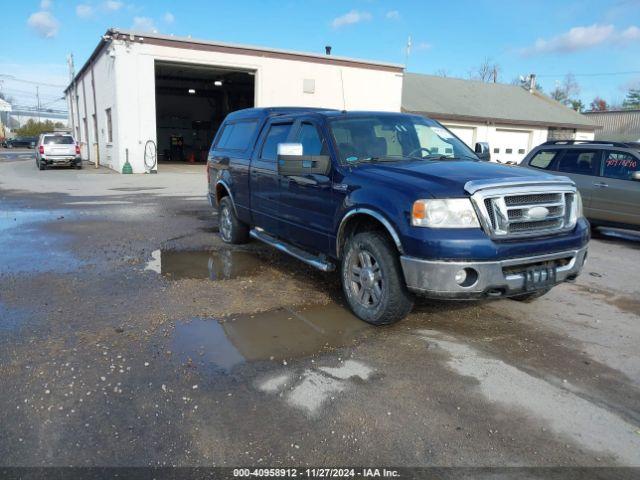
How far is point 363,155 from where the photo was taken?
501 centimetres

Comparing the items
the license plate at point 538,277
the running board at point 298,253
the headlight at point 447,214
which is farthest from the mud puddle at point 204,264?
the license plate at point 538,277

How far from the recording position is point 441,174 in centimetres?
425

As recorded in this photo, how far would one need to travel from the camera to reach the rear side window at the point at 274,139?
5.98m

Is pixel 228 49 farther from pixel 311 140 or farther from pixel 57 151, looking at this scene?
pixel 311 140

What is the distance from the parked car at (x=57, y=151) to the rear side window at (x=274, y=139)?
20.8m

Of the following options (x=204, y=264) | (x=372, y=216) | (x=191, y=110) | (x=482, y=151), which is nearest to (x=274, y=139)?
(x=204, y=264)

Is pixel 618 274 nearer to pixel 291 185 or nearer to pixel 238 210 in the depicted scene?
pixel 291 185

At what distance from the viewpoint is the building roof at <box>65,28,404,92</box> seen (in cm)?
2036

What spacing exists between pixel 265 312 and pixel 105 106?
74.4 ft

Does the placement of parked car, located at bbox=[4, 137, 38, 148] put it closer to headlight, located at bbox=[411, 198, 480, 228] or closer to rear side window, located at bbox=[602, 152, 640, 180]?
rear side window, located at bbox=[602, 152, 640, 180]

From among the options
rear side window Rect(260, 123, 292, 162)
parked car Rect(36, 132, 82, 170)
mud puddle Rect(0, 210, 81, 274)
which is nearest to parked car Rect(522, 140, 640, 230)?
rear side window Rect(260, 123, 292, 162)

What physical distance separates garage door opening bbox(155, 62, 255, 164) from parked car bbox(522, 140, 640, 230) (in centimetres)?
2692

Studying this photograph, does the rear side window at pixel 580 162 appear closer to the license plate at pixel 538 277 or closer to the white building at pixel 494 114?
the license plate at pixel 538 277

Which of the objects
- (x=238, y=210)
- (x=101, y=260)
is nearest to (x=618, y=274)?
(x=238, y=210)
